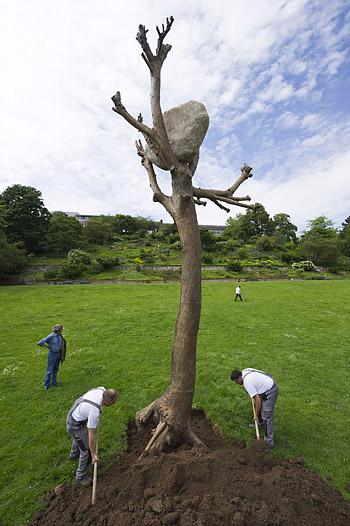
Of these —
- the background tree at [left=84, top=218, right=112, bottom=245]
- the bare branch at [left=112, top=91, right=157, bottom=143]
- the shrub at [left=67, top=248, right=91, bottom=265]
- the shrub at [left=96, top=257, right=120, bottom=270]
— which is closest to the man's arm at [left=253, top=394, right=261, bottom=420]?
the bare branch at [left=112, top=91, right=157, bottom=143]

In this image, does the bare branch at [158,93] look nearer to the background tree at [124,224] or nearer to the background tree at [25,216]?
the background tree at [25,216]

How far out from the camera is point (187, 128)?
3.79 metres

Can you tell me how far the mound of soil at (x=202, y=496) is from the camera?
2447mm

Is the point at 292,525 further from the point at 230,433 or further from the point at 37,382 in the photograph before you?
the point at 37,382

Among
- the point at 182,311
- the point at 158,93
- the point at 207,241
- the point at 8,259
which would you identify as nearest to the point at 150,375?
A: the point at 182,311

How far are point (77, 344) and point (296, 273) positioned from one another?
33058 millimetres

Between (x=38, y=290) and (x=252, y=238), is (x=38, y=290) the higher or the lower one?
the lower one

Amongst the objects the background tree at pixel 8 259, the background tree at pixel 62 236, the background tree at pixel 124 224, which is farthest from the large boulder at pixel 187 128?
the background tree at pixel 124 224

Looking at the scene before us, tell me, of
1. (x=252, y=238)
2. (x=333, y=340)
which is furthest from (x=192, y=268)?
(x=252, y=238)

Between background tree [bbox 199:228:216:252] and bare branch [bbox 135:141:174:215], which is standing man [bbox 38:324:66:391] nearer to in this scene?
bare branch [bbox 135:141:174:215]

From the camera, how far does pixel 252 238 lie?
59.0 meters

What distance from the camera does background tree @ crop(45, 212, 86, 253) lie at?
35938 mm

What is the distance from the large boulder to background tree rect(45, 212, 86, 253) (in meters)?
36.1

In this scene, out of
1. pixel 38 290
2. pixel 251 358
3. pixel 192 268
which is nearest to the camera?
pixel 192 268
